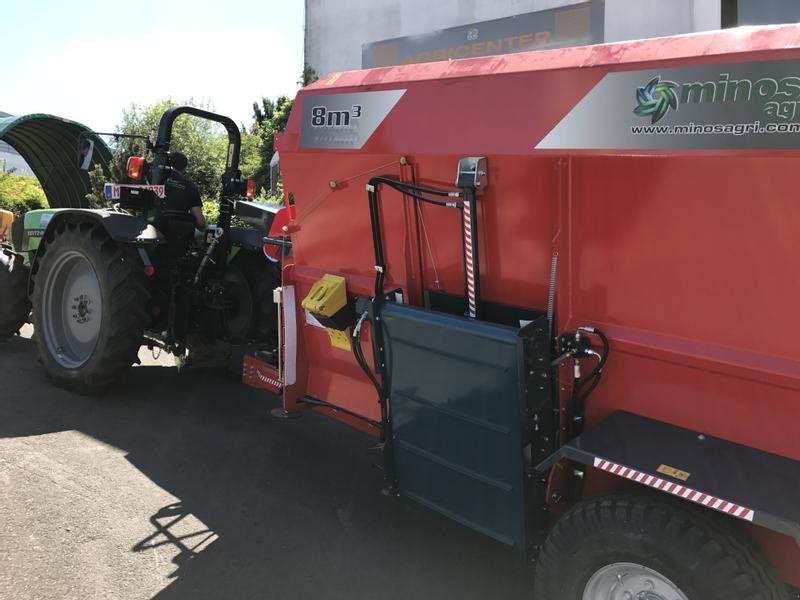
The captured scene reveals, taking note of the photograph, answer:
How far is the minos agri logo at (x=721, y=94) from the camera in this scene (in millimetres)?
A: 1665

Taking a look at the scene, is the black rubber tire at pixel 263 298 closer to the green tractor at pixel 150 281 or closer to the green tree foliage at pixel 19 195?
the green tractor at pixel 150 281

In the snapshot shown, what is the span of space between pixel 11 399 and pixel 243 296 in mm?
1775

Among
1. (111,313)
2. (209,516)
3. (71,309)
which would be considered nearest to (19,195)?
(71,309)

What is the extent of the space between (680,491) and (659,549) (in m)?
0.19

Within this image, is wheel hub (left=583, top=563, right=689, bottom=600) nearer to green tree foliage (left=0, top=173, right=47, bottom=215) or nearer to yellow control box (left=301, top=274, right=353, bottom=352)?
yellow control box (left=301, top=274, right=353, bottom=352)

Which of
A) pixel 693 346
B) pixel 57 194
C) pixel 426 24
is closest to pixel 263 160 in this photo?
pixel 426 24

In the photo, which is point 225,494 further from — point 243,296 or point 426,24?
point 426,24

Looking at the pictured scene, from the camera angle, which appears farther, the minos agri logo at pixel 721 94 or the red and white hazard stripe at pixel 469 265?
the red and white hazard stripe at pixel 469 265

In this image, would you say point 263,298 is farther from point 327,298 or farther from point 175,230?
point 327,298

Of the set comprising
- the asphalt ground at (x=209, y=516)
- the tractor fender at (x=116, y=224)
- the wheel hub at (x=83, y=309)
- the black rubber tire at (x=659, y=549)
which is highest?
the tractor fender at (x=116, y=224)

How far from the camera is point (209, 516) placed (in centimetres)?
305

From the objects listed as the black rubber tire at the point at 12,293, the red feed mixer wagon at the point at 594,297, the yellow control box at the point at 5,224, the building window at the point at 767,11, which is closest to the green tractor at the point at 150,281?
the black rubber tire at the point at 12,293

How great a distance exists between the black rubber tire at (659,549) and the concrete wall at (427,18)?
1436cm

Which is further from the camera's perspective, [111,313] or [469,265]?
[111,313]
